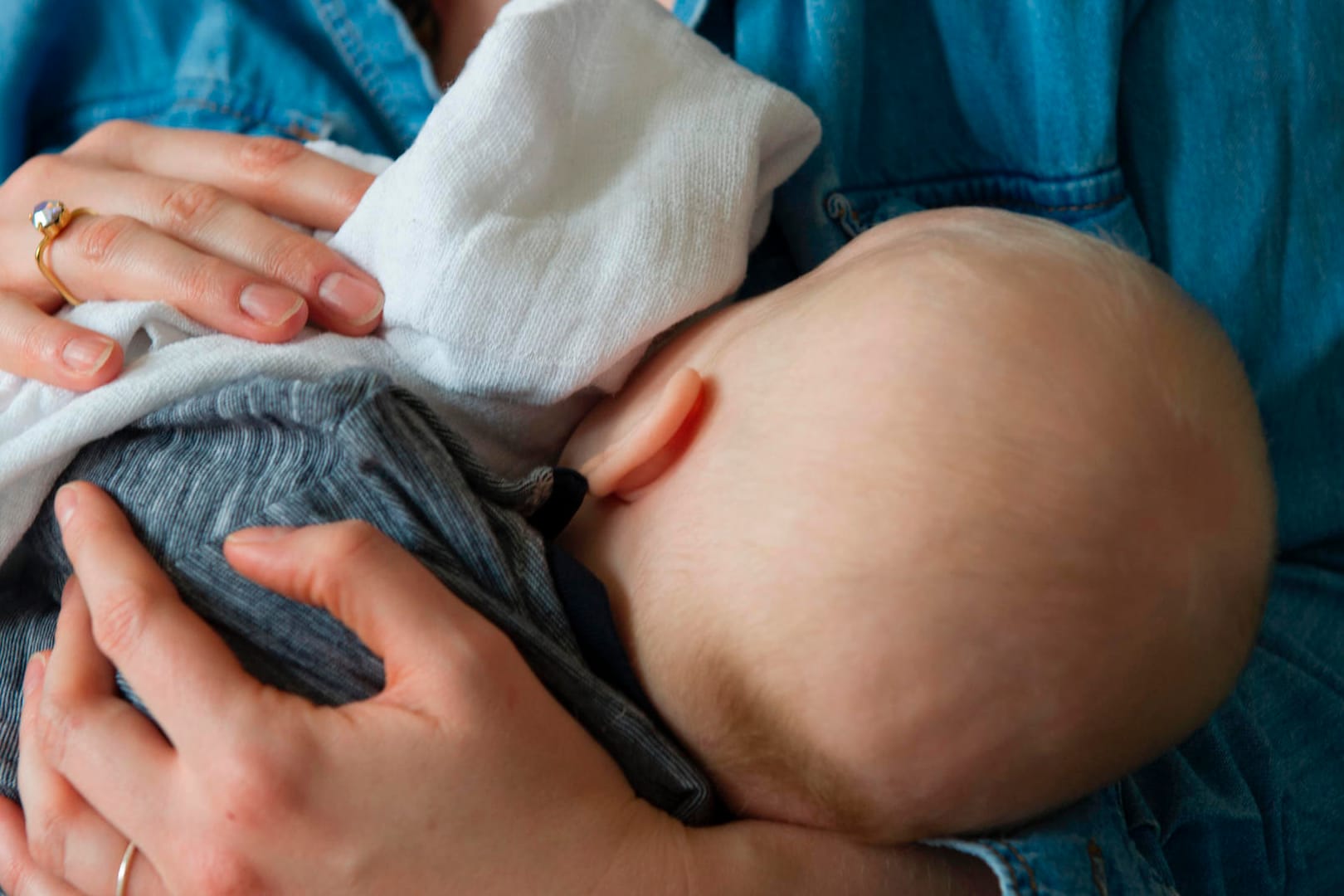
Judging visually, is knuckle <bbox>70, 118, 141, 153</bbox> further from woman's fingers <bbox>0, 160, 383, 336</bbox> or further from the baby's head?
the baby's head

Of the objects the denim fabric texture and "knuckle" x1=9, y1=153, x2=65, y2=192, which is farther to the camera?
"knuckle" x1=9, y1=153, x2=65, y2=192

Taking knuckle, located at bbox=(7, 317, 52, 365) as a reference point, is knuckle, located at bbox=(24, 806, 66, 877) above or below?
below

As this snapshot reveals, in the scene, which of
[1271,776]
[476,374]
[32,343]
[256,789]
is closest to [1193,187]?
[1271,776]

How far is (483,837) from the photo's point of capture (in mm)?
546

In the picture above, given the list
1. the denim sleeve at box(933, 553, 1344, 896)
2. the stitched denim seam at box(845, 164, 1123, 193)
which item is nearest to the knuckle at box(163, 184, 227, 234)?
the stitched denim seam at box(845, 164, 1123, 193)

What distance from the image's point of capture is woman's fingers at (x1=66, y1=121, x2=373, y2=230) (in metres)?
0.83

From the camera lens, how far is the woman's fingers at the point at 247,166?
0.83 meters

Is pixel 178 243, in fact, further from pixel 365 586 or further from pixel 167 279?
pixel 365 586

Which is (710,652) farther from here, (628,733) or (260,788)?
(260,788)

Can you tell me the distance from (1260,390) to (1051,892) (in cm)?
52

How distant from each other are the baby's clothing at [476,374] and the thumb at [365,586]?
4 centimetres

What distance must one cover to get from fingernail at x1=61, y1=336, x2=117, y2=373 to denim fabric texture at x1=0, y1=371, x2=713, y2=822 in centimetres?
7

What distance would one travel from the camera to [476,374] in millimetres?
729

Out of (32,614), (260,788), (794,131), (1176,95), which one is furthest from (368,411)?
(1176,95)
